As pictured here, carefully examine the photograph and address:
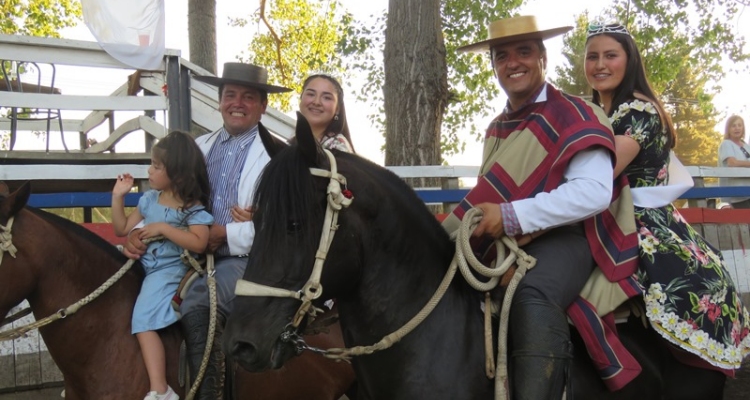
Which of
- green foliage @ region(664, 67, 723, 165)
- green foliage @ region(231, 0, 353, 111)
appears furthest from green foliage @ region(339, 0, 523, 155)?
green foliage @ region(664, 67, 723, 165)

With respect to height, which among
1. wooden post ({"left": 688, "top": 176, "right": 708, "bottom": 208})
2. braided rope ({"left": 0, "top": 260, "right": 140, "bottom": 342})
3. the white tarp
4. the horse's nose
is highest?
the white tarp

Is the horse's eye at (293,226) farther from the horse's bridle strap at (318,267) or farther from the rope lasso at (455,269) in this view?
the rope lasso at (455,269)

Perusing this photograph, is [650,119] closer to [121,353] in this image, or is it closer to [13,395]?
[121,353]

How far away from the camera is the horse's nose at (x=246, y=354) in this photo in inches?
97.0

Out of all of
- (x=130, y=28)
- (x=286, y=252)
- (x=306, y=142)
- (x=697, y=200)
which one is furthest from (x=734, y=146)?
(x=286, y=252)

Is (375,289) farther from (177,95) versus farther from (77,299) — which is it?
(177,95)

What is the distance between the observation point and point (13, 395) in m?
5.02

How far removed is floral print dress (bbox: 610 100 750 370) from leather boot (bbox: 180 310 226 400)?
2175 millimetres

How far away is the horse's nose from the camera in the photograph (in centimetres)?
246

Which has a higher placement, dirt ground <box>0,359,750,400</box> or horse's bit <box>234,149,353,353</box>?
horse's bit <box>234,149,353,353</box>

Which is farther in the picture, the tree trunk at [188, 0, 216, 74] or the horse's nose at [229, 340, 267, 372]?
the tree trunk at [188, 0, 216, 74]

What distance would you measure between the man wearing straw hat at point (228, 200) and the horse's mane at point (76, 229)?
0.38 feet

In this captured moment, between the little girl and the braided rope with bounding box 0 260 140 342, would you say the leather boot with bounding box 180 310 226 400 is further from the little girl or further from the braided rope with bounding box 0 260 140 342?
the braided rope with bounding box 0 260 140 342

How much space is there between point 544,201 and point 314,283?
3.42 ft
